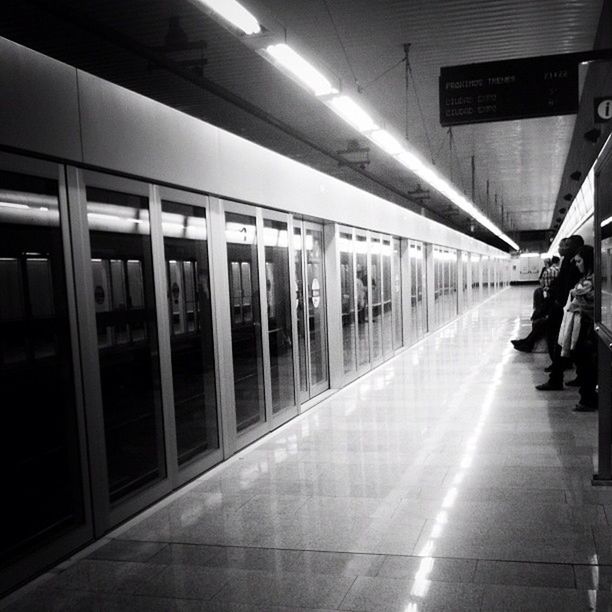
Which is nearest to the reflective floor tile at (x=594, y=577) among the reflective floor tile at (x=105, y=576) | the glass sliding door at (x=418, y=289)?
the reflective floor tile at (x=105, y=576)

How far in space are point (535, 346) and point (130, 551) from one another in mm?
9221

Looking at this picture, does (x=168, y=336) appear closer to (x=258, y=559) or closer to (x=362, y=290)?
(x=258, y=559)

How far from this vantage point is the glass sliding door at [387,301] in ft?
36.9

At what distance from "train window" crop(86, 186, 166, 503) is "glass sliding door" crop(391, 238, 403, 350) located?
644cm

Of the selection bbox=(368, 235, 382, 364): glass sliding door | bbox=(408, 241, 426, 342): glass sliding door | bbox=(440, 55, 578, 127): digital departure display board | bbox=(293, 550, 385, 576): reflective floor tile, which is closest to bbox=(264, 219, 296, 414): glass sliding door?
bbox=(440, 55, 578, 127): digital departure display board

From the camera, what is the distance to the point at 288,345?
6703 mm

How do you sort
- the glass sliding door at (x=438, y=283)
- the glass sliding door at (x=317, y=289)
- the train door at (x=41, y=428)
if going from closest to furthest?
the train door at (x=41, y=428), the glass sliding door at (x=317, y=289), the glass sliding door at (x=438, y=283)

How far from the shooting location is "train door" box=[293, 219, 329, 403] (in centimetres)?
733

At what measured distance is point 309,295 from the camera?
7855 mm

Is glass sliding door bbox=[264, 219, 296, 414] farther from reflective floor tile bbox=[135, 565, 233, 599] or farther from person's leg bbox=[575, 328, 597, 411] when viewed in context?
reflective floor tile bbox=[135, 565, 233, 599]

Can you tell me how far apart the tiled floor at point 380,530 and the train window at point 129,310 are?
604 mm

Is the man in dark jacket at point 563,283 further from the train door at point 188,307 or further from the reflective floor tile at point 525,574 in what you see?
the reflective floor tile at point 525,574

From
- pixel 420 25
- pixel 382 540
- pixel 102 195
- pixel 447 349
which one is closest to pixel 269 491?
pixel 382 540

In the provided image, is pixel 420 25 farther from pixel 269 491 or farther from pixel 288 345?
pixel 269 491
